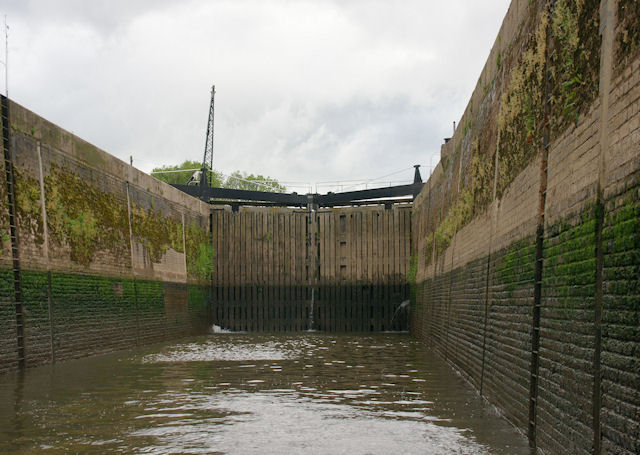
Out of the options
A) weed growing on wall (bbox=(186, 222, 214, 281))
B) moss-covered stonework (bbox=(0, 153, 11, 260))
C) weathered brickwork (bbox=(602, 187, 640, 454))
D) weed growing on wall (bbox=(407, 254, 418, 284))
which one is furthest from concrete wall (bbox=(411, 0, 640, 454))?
weed growing on wall (bbox=(186, 222, 214, 281))

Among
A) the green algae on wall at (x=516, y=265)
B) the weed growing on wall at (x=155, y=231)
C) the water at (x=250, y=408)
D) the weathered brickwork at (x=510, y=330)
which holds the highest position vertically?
the weed growing on wall at (x=155, y=231)

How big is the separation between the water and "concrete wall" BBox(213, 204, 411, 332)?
8196 millimetres

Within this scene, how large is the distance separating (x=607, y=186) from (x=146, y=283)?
12529 mm

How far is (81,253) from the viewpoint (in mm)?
12016

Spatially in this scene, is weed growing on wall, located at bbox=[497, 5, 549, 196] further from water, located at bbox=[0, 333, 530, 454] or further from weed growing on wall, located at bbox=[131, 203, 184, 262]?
weed growing on wall, located at bbox=[131, 203, 184, 262]

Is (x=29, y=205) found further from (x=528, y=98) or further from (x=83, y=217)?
(x=528, y=98)

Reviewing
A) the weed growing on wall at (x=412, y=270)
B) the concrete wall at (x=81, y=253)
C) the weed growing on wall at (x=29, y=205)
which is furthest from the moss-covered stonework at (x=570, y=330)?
the weed growing on wall at (x=412, y=270)

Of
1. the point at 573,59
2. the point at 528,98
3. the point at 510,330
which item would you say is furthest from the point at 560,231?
the point at 528,98

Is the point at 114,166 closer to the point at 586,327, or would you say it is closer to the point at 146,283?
the point at 146,283

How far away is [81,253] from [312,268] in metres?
9.01

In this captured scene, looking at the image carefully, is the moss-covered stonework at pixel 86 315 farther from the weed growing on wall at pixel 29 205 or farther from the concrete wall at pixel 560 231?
the concrete wall at pixel 560 231

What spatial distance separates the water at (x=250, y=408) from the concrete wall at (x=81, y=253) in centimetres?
78

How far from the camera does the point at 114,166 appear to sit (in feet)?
45.8

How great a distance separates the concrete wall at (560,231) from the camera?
138 inches
